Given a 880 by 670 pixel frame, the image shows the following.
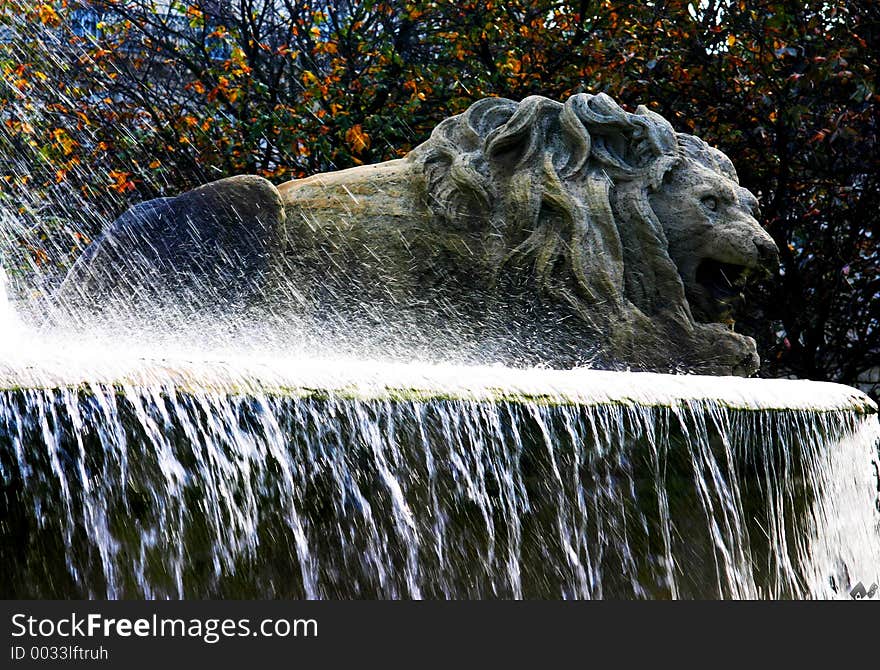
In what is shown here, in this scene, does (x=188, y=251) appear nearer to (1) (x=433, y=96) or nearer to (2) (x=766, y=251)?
(2) (x=766, y=251)

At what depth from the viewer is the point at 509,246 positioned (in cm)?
440

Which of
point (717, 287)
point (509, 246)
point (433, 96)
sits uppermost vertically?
point (433, 96)

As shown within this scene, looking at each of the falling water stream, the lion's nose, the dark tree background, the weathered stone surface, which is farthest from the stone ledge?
the dark tree background

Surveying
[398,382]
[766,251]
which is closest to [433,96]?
[766,251]

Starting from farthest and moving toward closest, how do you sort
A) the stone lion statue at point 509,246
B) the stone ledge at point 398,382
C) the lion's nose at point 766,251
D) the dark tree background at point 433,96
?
the dark tree background at point 433,96
the lion's nose at point 766,251
the stone lion statue at point 509,246
the stone ledge at point 398,382

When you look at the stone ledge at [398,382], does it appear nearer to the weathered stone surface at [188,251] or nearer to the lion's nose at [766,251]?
the lion's nose at [766,251]

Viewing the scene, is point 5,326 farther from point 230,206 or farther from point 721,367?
point 721,367

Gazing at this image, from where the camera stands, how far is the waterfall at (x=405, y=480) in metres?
2.34

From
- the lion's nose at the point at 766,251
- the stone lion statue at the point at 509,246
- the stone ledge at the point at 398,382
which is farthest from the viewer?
the lion's nose at the point at 766,251

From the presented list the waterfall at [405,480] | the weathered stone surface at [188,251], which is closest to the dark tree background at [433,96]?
the weathered stone surface at [188,251]

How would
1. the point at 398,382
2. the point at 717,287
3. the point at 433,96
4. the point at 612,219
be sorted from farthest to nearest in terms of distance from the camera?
the point at 433,96 < the point at 717,287 < the point at 612,219 < the point at 398,382

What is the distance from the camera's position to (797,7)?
305 inches

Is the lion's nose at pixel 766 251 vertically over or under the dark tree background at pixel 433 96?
under

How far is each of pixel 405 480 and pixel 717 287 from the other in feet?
6.98
